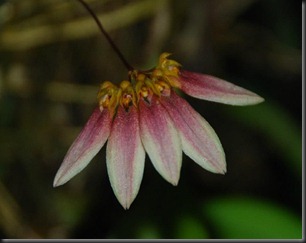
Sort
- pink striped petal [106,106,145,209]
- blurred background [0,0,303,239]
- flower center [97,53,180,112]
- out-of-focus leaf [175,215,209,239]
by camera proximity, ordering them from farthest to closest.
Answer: blurred background [0,0,303,239] → out-of-focus leaf [175,215,209,239] → flower center [97,53,180,112] → pink striped petal [106,106,145,209]

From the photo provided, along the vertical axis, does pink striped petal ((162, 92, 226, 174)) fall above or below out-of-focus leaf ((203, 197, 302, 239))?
above

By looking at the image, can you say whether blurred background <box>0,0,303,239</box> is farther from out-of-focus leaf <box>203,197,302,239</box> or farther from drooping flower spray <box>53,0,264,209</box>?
drooping flower spray <box>53,0,264,209</box>

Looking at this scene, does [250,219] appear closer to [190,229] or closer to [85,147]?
[190,229]

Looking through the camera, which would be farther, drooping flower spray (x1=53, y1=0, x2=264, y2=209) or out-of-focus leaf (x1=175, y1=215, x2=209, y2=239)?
out-of-focus leaf (x1=175, y1=215, x2=209, y2=239)

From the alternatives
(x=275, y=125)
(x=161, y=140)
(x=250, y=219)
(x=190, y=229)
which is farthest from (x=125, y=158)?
(x=275, y=125)

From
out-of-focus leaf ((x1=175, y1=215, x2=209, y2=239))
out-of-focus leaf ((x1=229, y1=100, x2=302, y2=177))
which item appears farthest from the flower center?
out-of-focus leaf ((x1=229, y1=100, x2=302, y2=177))

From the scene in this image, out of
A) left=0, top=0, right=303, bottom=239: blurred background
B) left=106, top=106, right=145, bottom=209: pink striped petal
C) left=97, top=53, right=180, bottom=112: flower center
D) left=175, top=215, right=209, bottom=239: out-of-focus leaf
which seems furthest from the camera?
left=0, top=0, right=303, bottom=239: blurred background

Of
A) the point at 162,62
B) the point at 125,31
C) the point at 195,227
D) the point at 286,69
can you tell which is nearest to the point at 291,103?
the point at 286,69

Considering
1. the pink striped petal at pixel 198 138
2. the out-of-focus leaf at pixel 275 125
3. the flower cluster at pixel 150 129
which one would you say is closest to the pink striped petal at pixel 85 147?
the flower cluster at pixel 150 129
